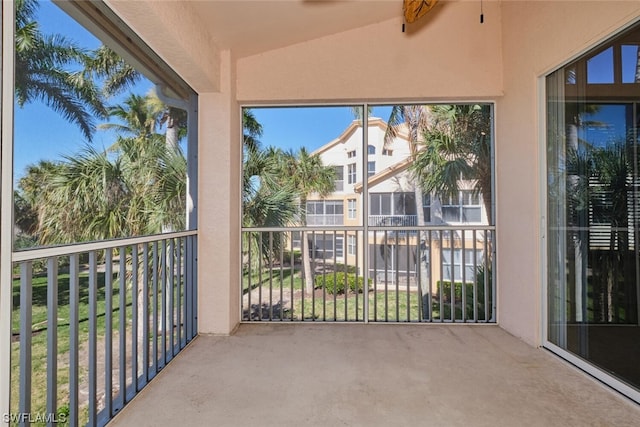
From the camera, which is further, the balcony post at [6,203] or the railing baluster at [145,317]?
the railing baluster at [145,317]

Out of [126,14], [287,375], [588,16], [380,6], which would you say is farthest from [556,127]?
[126,14]

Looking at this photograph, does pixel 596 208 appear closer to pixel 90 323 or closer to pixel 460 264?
pixel 460 264

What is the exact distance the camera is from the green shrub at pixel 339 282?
9.83 ft

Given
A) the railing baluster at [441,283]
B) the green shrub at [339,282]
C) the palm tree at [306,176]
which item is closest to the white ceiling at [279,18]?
the palm tree at [306,176]

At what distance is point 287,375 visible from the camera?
1.96 m

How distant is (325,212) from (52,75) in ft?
6.94

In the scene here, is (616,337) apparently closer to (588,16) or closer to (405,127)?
(588,16)

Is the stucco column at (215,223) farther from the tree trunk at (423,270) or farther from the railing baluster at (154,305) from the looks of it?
the tree trunk at (423,270)

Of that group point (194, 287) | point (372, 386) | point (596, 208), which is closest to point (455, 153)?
point (596, 208)

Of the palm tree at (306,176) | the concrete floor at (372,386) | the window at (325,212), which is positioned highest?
the palm tree at (306,176)

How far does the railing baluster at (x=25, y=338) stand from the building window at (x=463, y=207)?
2.86m

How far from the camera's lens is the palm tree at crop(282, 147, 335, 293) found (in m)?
2.95

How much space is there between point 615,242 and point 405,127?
1752mm

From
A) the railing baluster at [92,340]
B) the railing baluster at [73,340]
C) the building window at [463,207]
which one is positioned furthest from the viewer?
the building window at [463,207]
